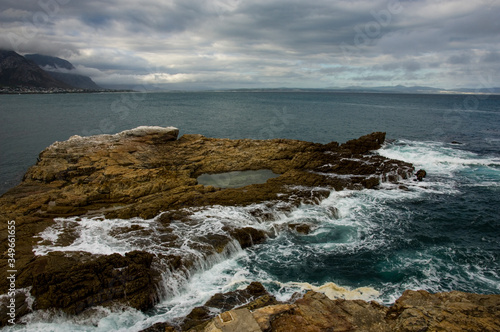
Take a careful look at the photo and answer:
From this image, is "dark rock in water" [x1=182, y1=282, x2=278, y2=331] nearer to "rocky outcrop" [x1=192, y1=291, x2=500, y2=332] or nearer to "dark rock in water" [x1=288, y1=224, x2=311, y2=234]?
"rocky outcrop" [x1=192, y1=291, x2=500, y2=332]

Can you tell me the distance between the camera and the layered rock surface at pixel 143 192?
43.9 ft

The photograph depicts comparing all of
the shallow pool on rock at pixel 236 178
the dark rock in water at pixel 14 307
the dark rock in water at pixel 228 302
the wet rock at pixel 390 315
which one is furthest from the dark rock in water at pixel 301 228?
the dark rock in water at pixel 14 307

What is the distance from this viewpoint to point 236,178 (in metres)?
28.5

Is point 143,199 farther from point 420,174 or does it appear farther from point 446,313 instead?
point 420,174

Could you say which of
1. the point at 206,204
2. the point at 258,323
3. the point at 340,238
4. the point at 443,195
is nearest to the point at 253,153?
the point at 206,204

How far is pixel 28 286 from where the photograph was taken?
1290cm

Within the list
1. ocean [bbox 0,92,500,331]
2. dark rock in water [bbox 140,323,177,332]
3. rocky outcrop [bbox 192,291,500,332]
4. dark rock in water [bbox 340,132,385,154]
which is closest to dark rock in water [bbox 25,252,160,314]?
ocean [bbox 0,92,500,331]

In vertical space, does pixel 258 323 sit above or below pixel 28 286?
above

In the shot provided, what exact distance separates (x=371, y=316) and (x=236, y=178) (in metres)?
19.7

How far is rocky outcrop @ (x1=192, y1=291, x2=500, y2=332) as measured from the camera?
8820 mm

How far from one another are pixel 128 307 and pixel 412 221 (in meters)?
19.4

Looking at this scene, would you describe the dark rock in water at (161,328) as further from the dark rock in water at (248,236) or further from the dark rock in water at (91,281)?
the dark rock in water at (248,236)

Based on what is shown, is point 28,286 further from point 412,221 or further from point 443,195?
point 443,195

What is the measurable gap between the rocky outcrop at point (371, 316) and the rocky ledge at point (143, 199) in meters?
0.42
